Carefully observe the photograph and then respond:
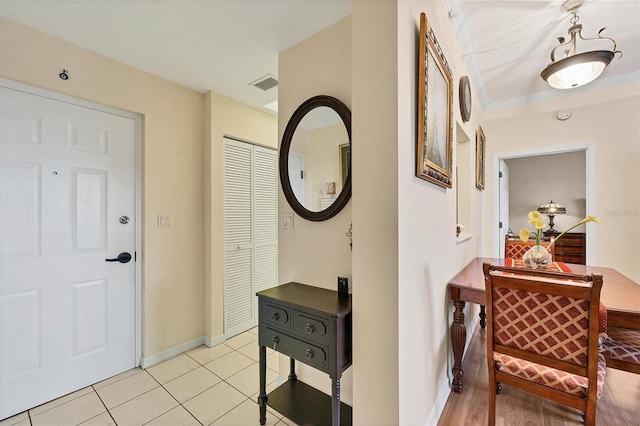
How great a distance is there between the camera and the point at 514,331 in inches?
53.4

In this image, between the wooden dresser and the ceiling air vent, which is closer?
the ceiling air vent

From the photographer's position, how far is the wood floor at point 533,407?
63.0 inches

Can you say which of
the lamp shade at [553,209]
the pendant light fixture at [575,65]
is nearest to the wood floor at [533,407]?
the pendant light fixture at [575,65]

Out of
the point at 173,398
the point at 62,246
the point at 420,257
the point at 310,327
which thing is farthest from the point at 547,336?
the point at 62,246

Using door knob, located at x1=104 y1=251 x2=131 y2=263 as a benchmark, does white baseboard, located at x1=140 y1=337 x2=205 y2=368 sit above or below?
below

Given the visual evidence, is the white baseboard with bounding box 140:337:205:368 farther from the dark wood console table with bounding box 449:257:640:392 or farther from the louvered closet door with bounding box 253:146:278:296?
the dark wood console table with bounding box 449:257:640:392

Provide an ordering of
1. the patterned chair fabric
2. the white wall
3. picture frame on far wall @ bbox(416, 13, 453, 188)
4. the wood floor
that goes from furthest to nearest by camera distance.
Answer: the wood floor < the patterned chair fabric < picture frame on far wall @ bbox(416, 13, 453, 188) < the white wall

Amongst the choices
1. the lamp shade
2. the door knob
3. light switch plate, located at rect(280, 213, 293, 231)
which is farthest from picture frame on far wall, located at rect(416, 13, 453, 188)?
the lamp shade

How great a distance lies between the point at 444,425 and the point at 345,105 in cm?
200

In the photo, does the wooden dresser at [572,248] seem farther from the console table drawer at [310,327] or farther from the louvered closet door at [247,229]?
the console table drawer at [310,327]

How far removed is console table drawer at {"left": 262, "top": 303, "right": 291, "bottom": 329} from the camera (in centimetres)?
149

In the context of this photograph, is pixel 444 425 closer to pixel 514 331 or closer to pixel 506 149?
pixel 514 331

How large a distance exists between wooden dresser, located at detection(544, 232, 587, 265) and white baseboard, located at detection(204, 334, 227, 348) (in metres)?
5.10

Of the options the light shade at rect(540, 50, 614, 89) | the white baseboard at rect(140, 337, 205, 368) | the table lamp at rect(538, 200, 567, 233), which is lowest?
the white baseboard at rect(140, 337, 205, 368)
